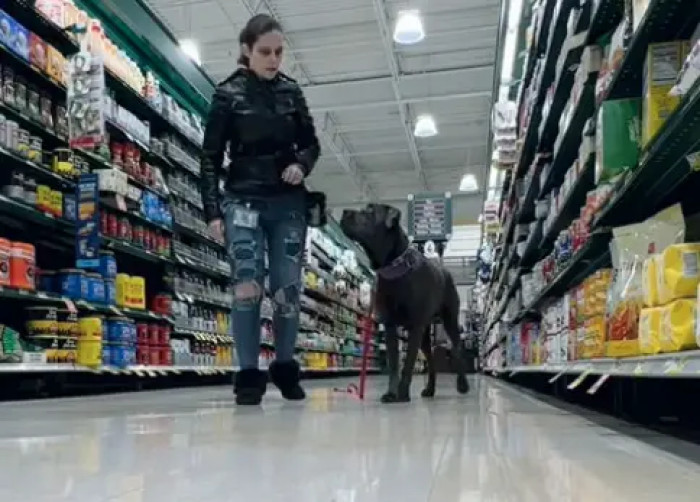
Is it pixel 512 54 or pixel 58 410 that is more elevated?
pixel 512 54

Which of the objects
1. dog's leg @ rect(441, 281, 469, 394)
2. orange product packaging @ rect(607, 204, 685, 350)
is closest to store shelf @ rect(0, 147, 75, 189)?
dog's leg @ rect(441, 281, 469, 394)

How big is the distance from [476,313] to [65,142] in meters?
15.4

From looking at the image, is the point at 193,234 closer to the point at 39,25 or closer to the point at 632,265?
the point at 39,25

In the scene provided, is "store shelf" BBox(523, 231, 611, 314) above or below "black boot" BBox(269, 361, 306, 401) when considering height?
above

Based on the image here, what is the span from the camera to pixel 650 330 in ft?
5.59

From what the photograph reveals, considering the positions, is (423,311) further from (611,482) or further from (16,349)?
(611,482)

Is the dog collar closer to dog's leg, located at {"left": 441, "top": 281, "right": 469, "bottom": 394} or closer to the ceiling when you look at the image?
dog's leg, located at {"left": 441, "top": 281, "right": 469, "bottom": 394}

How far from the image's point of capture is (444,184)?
19.4 meters

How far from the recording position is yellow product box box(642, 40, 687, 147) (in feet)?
6.33

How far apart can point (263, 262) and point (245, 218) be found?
20 centimetres

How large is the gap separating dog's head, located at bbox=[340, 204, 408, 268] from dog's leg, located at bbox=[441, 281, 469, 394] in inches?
41.5

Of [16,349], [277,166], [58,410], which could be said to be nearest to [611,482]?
[277,166]

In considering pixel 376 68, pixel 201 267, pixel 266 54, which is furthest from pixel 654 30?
pixel 376 68

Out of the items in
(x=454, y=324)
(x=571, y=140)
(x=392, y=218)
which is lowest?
(x=454, y=324)
